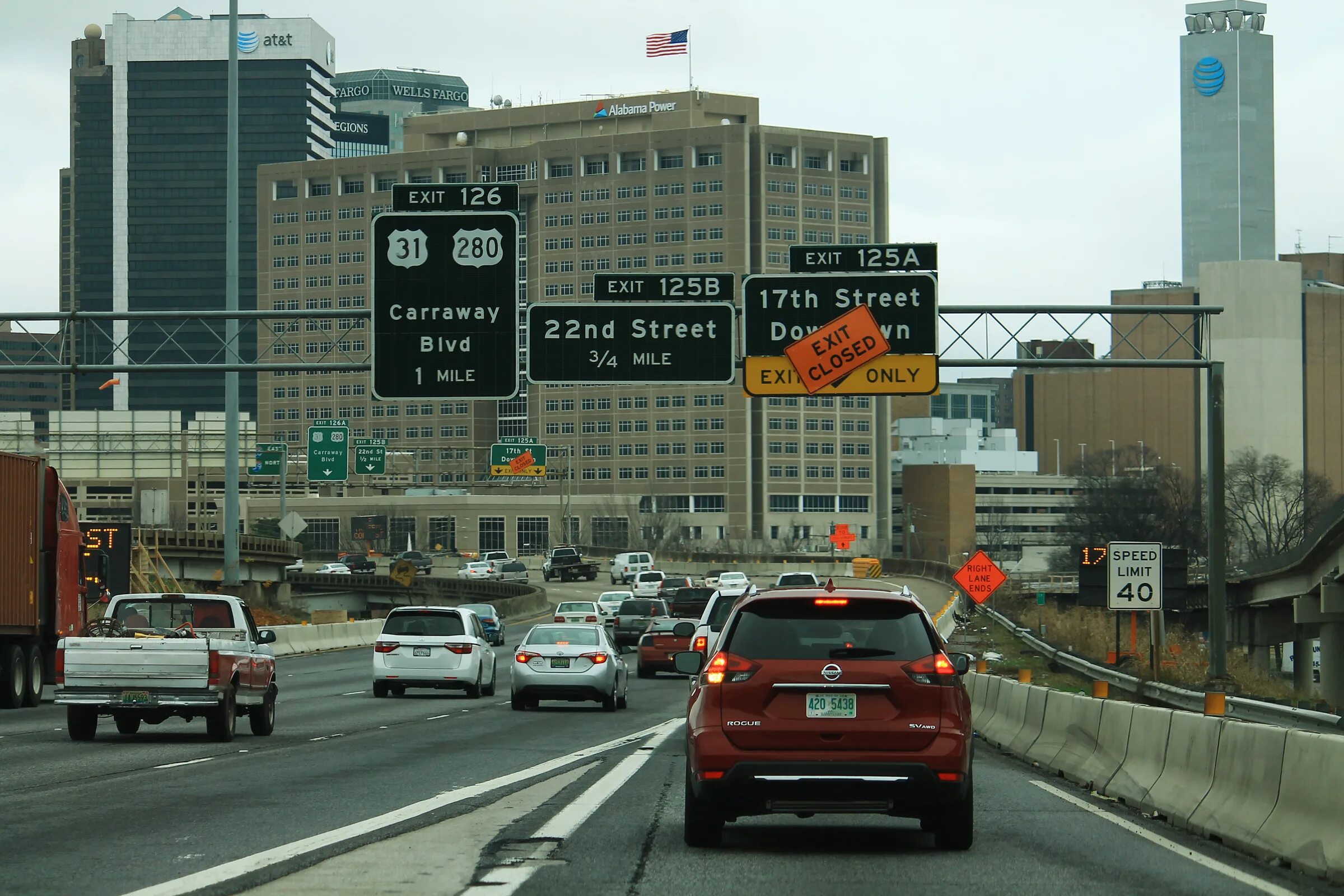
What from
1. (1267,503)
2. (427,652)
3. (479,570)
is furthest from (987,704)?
(1267,503)

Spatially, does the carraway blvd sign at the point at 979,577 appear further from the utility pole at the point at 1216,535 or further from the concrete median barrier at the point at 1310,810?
the concrete median barrier at the point at 1310,810

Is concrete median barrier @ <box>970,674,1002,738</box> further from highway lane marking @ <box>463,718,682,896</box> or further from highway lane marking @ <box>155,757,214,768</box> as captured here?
highway lane marking @ <box>155,757,214,768</box>

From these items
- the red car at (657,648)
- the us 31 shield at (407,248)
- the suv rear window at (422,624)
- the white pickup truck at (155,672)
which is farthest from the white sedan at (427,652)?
the white pickup truck at (155,672)

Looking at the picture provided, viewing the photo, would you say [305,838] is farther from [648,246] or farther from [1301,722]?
[648,246]

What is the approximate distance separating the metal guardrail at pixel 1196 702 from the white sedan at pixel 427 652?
1107cm

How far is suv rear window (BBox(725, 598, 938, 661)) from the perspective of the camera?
10742 mm

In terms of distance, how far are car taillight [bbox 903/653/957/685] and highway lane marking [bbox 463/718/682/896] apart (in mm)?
2451

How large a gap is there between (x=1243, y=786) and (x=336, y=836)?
584cm

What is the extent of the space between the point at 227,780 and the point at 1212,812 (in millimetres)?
8569

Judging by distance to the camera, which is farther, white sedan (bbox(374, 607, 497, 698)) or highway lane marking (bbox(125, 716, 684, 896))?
white sedan (bbox(374, 607, 497, 698))

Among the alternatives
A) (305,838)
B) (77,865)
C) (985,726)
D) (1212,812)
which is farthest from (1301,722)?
(77,865)

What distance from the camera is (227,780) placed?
15.7 m

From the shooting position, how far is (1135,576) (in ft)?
103

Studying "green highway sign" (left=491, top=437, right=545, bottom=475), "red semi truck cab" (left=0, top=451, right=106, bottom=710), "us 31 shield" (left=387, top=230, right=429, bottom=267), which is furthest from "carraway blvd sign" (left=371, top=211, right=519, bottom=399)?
"green highway sign" (left=491, top=437, right=545, bottom=475)
